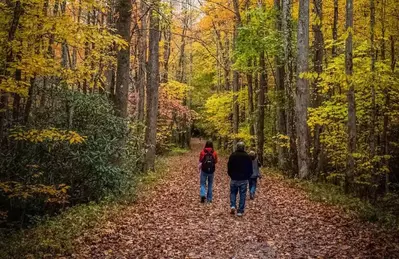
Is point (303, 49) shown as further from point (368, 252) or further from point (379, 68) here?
point (368, 252)

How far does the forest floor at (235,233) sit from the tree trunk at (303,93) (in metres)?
3.63

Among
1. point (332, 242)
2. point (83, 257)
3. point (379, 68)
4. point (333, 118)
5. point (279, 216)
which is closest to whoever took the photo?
point (83, 257)

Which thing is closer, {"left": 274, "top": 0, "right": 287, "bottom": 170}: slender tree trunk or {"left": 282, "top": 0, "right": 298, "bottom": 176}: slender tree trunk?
{"left": 282, "top": 0, "right": 298, "bottom": 176}: slender tree trunk

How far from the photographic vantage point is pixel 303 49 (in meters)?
15.8

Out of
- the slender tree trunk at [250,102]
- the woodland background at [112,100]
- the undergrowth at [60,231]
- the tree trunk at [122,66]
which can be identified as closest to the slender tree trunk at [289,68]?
A: the woodland background at [112,100]

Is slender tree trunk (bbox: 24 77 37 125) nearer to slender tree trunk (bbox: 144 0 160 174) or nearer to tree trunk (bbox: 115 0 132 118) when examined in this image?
tree trunk (bbox: 115 0 132 118)

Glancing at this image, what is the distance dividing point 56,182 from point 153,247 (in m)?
4.78

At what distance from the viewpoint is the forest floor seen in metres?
7.21

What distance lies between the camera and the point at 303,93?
1593 cm

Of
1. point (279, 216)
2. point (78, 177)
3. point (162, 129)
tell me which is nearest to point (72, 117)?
point (78, 177)

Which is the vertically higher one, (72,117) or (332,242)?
(72,117)

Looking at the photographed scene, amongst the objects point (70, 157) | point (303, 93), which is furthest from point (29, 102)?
point (303, 93)

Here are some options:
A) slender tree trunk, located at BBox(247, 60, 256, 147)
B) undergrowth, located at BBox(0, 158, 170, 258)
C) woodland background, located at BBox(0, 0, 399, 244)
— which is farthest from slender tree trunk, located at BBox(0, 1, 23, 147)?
slender tree trunk, located at BBox(247, 60, 256, 147)

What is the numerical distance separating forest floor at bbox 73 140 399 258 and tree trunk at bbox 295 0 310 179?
3.63m
